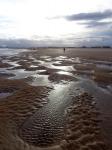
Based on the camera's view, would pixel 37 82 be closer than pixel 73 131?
No

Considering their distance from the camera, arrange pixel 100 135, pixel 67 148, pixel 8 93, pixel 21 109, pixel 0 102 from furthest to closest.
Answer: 1. pixel 8 93
2. pixel 0 102
3. pixel 21 109
4. pixel 100 135
5. pixel 67 148

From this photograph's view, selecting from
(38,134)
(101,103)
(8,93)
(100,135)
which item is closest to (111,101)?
(101,103)

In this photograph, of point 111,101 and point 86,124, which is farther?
point 111,101

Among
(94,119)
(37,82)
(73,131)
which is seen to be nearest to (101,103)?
(94,119)

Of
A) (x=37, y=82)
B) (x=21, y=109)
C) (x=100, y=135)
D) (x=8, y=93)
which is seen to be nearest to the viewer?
(x=100, y=135)

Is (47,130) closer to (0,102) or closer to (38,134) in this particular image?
(38,134)

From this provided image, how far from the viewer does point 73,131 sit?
11.7m

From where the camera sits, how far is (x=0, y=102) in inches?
656

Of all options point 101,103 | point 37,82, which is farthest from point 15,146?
point 37,82

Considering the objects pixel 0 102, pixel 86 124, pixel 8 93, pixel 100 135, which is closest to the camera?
pixel 100 135

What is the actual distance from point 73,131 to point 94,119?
224 cm

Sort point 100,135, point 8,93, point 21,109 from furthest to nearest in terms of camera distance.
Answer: point 8,93 → point 21,109 → point 100,135

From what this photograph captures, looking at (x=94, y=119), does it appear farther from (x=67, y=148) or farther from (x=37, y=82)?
(x=37, y=82)

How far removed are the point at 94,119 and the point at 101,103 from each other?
3609 mm
